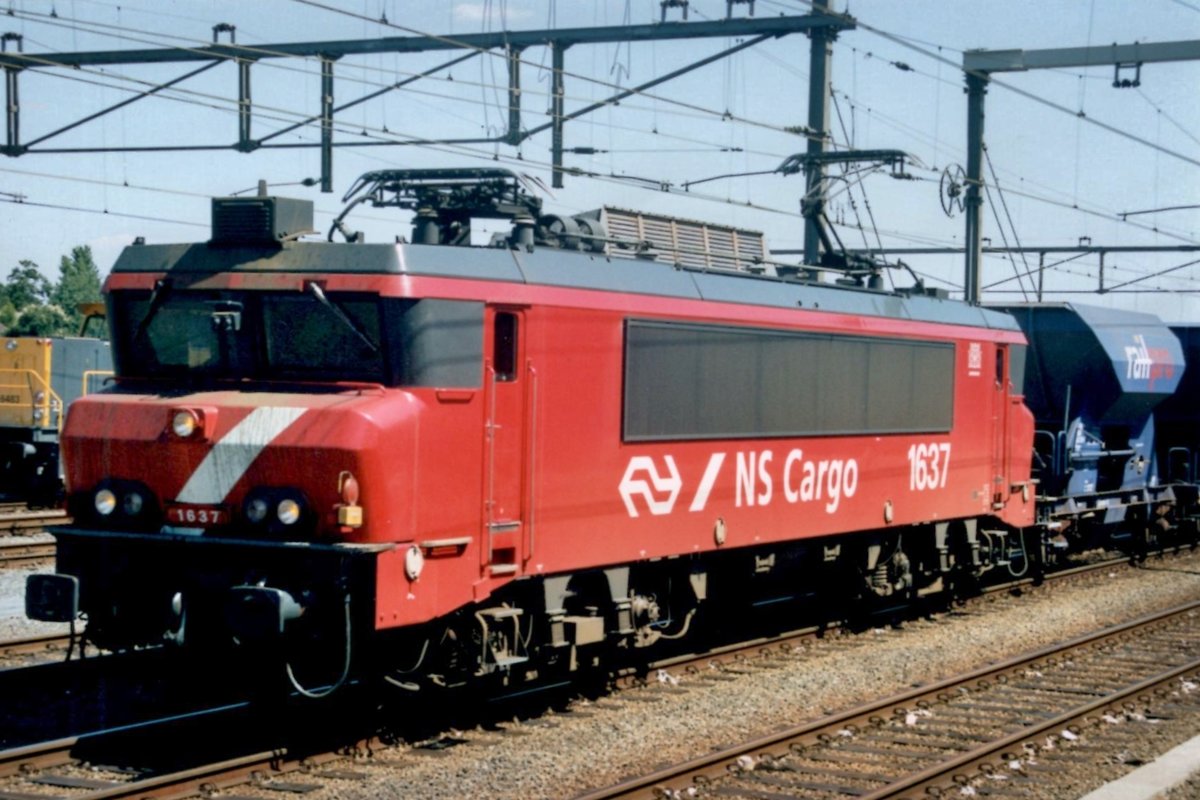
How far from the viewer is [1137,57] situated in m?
24.5

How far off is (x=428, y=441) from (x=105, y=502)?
7.41ft

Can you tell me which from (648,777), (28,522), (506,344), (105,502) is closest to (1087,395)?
(506,344)

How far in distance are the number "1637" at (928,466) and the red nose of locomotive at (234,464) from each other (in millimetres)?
7630

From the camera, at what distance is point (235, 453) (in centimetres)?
940

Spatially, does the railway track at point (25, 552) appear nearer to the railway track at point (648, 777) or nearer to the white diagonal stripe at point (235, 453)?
the railway track at point (648, 777)

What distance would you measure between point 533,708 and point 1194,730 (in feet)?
16.8

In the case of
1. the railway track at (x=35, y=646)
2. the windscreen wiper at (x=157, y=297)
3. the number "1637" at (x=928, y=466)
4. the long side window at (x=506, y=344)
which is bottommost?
the railway track at (x=35, y=646)

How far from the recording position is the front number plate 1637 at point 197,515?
9477mm

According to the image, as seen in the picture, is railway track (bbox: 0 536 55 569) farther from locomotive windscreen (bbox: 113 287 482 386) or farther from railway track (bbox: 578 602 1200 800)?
railway track (bbox: 578 602 1200 800)

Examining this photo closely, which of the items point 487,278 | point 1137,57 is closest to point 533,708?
point 487,278

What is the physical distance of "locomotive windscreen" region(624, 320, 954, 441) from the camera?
11.6 meters

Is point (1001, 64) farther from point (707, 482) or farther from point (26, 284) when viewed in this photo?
point (26, 284)

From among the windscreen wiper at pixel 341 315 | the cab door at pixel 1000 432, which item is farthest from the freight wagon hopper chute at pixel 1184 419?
the windscreen wiper at pixel 341 315

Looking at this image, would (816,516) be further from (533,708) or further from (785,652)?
(533,708)
